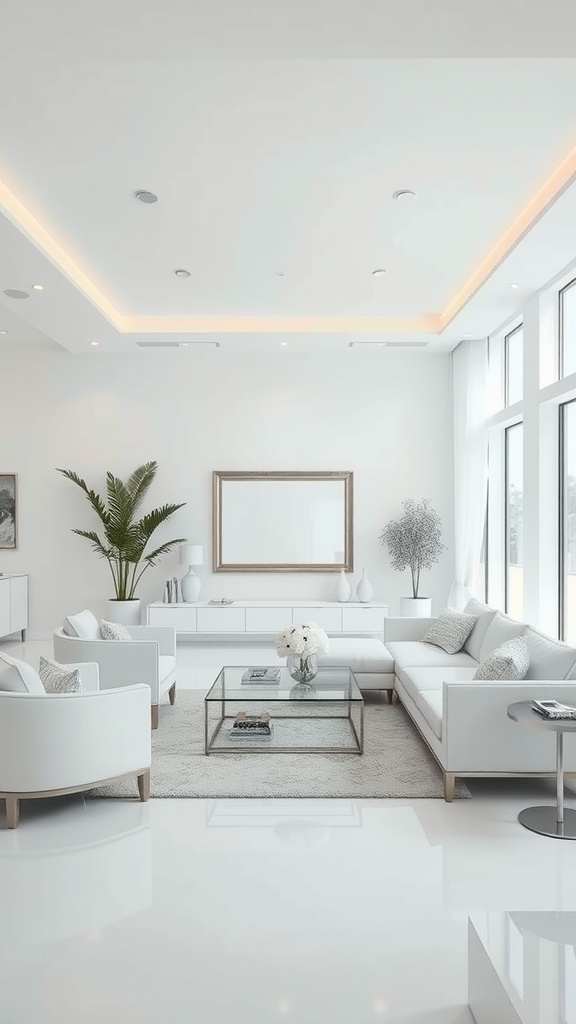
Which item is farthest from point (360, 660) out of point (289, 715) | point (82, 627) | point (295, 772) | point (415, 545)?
point (415, 545)

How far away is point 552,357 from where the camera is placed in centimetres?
594

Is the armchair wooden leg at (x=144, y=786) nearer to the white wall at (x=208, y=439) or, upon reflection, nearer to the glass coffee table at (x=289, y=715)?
the glass coffee table at (x=289, y=715)

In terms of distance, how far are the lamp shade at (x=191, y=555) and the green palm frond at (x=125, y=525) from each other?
154 millimetres

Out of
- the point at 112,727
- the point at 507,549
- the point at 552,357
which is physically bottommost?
the point at 112,727

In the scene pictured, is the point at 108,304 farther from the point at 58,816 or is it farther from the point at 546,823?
the point at 546,823

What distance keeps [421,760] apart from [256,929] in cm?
202

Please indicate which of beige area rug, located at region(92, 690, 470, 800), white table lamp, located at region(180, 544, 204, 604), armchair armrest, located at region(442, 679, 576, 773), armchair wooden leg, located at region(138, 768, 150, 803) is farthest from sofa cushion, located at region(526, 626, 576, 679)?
white table lamp, located at region(180, 544, 204, 604)

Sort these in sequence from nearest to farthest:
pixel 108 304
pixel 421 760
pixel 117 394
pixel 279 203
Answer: pixel 421 760, pixel 279 203, pixel 108 304, pixel 117 394

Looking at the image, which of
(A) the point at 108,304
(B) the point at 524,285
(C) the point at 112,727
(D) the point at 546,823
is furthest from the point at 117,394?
(D) the point at 546,823

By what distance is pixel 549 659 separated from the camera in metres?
3.96

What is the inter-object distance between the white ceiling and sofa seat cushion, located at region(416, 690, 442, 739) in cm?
305

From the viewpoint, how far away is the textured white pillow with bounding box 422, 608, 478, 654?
221 inches

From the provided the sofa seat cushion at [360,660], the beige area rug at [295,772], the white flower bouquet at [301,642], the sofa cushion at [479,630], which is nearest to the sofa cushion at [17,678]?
the beige area rug at [295,772]

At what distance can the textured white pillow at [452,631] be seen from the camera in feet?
18.4
